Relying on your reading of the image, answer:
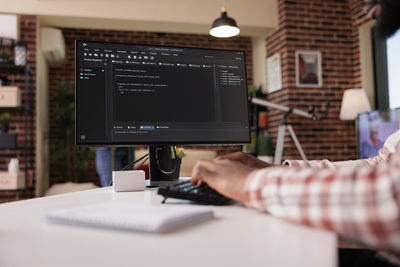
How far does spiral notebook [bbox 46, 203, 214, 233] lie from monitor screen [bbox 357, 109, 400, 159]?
10.7 feet

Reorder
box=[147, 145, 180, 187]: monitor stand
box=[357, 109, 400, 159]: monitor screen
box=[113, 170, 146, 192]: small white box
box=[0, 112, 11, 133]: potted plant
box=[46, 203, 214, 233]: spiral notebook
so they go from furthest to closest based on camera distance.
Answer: box=[0, 112, 11, 133]: potted plant, box=[357, 109, 400, 159]: monitor screen, box=[147, 145, 180, 187]: monitor stand, box=[113, 170, 146, 192]: small white box, box=[46, 203, 214, 233]: spiral notebook

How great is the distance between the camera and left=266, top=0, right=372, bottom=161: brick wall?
4.81 metres

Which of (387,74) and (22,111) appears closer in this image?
(22,111)

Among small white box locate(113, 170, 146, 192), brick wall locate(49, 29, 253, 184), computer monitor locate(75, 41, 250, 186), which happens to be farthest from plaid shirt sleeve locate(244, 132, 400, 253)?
brick wall locate(49, 29, 253, 184)

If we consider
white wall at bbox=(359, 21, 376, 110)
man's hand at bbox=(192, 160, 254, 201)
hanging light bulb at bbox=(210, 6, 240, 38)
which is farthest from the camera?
white wall at bbox=(359, 21, 376, 110)

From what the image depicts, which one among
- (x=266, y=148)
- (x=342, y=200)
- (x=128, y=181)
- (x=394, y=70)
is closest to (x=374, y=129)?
(x=394, y=70)

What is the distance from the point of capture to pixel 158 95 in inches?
51.8

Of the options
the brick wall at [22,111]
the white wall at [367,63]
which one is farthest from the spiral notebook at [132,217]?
the white wall at [367,63]

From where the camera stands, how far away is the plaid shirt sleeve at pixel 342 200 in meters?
0.50

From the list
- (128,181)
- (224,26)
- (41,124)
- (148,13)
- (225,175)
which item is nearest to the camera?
(225,175)

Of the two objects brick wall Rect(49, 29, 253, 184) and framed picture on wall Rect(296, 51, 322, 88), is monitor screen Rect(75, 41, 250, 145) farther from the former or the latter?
brick wall Rect(49, 29, 253, 184)

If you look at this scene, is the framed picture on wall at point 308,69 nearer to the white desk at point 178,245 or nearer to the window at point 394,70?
the window at point 394,70

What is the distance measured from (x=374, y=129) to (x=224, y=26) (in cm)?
179

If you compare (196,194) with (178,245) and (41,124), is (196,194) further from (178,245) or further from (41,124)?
(41,124)
